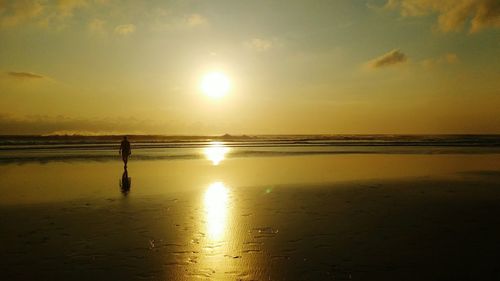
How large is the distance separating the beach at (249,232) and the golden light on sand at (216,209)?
4cm

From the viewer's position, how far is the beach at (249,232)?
7.21m

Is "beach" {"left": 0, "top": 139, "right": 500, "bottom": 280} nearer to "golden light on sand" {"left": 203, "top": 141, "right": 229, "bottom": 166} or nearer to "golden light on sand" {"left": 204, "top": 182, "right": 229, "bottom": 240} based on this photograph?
"golden light on sand" {"left": 204, "top": 182, "right": 229, "bottom": 240}

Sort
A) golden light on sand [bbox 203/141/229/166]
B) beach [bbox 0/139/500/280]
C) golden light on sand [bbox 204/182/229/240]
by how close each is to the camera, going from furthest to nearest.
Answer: golden light on sand [bbox 203/141/229/166]
golden light on sand [bbox 204/182/229/240]
beach [bbox 0/139/500/280]

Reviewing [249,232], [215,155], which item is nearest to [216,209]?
[249,232]

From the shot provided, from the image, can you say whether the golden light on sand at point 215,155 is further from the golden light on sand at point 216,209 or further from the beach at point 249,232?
the beach at point 249,232

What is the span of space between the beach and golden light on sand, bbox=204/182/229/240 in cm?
4

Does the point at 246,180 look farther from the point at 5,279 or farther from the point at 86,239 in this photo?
the point at 5,279

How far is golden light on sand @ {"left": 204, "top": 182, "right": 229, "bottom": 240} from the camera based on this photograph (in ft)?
33.1

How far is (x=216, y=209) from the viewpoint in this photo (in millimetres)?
13055

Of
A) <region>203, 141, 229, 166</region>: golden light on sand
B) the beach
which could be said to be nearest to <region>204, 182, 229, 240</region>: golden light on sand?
the beach

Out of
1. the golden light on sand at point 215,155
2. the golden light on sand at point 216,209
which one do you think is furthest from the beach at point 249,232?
the golden light on sand at point 215,155

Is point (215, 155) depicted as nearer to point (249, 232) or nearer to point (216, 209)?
point (216, 209)

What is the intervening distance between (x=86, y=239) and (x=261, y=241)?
4350 millimetres

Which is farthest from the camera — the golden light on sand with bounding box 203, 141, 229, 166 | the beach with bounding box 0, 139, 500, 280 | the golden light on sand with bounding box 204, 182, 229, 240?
the golden light on sand with bounding box 203, 141, 229, 166
